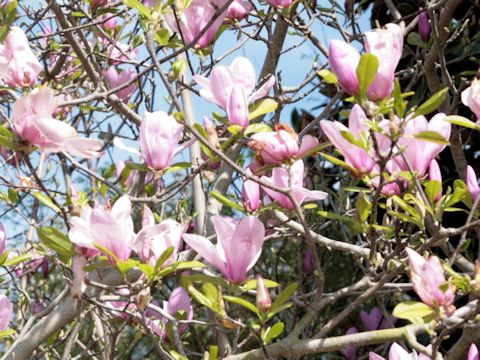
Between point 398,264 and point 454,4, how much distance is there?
2.92ft

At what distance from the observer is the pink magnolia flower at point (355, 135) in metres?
1.25

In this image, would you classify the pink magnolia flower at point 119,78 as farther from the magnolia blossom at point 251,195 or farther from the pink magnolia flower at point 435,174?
the pink magnolia flower at point 435,174

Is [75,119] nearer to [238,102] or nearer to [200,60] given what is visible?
[200,60]

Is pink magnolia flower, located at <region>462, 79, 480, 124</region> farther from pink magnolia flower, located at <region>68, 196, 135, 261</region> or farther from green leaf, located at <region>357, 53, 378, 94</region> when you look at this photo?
pink magnolia flower, located at <region>68, 196, 135, 261</region>

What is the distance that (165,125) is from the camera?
55.9 inches

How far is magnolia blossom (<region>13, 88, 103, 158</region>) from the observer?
49.0 inches

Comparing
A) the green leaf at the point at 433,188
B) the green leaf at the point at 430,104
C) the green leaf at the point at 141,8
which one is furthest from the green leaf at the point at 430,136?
the green leaf at the point at 141,8

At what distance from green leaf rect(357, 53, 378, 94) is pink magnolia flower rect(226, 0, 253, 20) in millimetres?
850

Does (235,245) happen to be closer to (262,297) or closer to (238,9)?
(262,297)

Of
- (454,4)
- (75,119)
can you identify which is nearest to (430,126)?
(454,4)

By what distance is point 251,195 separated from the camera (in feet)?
5.08

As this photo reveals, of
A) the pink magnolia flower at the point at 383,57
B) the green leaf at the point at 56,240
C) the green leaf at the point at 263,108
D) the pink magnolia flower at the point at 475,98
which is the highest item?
the pink magnolia flower at the point at 383,57

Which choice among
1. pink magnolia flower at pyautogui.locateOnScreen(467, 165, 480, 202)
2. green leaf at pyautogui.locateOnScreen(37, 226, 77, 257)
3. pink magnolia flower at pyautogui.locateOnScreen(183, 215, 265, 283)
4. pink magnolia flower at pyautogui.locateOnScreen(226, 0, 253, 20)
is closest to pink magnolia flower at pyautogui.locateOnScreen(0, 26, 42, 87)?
green leaf at pyautogui.locateOnScreen(37, 226, 77, 257)

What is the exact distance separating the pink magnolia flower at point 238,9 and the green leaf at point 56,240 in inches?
33.7
